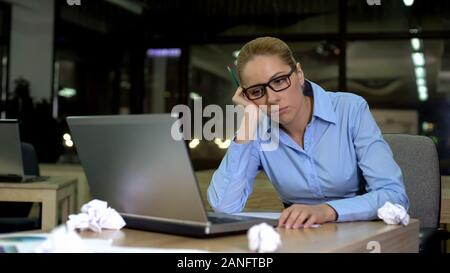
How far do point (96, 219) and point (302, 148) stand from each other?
2.29 ft

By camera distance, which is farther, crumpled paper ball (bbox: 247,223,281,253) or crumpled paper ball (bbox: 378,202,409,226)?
crumpled paper ball (bbox: 378,202,409,226)

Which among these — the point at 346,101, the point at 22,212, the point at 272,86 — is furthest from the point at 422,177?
the point at 22,212

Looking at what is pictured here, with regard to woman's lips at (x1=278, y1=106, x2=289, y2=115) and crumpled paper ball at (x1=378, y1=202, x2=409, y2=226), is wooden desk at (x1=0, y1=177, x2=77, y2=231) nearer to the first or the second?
woman's lips at (x1=278, y1=106, x2=289, y2=115)

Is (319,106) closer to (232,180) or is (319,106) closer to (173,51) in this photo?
(232,180)

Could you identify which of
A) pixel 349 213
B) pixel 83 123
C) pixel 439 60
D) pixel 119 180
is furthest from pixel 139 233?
pixel 439 60

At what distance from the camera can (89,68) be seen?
741cm

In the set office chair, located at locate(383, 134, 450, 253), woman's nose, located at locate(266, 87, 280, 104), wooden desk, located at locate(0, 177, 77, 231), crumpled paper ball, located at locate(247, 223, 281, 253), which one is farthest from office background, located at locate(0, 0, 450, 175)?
crumpled paper ball, located at locate(247, 223, 281, 253)

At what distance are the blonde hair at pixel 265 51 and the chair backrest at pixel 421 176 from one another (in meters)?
0.64

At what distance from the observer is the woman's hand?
1.36m

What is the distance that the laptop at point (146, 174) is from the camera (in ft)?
3.78

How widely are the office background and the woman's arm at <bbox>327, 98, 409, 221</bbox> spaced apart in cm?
425

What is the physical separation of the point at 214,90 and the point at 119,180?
6905mm

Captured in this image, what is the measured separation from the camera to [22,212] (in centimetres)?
334

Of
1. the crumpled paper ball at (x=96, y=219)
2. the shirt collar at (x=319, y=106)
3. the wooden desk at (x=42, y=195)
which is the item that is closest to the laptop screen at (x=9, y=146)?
the wooden desk at (x=42, y=195)
